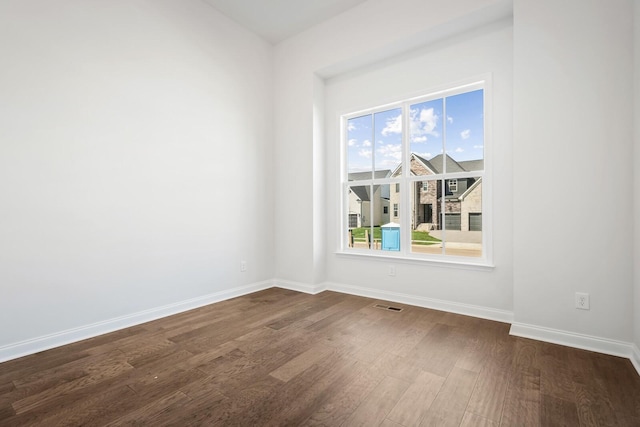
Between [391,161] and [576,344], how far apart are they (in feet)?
7.95

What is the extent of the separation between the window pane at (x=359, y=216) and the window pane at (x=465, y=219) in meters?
0.99

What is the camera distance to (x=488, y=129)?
306 centimetres

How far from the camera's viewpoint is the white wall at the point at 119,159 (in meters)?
2.33

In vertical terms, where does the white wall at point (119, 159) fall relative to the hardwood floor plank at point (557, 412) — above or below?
above

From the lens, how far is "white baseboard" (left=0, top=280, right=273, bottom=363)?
90.6 inches

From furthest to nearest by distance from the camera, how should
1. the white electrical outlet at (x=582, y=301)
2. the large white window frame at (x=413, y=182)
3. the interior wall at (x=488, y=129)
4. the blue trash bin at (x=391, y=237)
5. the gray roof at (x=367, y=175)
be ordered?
1. the gray roof at (x=367, y=175)
2. the blue trash bin at (x=391, y=237)
3. the large white window frame at (x=413, y=182)
4. the interior wall at (x=488, y=129)
5. the white electrical outlet at (x=582, y=301)

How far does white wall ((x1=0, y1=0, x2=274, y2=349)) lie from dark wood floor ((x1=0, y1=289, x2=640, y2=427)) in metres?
0.52

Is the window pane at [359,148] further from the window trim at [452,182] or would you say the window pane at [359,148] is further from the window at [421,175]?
the window trim at [452,182]

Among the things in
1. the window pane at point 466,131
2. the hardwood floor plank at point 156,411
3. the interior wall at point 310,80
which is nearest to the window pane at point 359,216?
the interior wall at point 310,80

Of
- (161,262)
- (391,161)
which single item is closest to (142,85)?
(161,262)

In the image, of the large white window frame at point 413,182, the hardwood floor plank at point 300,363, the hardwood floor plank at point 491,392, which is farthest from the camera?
the large white window frame at point 413,182

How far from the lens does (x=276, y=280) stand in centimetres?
440

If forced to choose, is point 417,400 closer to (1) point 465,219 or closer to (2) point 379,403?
(2) point 379,403

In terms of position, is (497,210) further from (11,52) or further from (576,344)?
(11,52)
